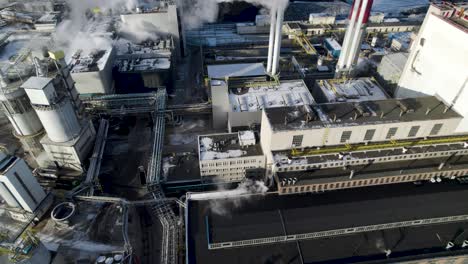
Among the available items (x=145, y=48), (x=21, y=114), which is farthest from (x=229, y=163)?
(x=145, y=48)

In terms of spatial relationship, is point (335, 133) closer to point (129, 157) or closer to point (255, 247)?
point (255, 247)

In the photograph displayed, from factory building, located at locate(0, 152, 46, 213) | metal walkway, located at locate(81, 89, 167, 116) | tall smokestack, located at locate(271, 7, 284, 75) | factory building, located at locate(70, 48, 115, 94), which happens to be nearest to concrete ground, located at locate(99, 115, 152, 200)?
metal walkway, located at locate(81, 89, 167, 116)

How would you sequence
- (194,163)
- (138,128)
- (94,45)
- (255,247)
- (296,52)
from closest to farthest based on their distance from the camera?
1. (255,247)
2. (194,163)
3. (138,128)
4. (94,45)
5. (296,52)

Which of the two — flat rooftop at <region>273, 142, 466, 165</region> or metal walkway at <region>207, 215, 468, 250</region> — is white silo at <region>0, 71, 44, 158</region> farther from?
flat rooftop at <region>273, 142, 466, 165</region>

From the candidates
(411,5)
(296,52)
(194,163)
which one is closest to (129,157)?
(194,163)

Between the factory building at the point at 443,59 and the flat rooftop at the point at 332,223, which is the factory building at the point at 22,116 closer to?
the flat rooftop at the point at 332,223

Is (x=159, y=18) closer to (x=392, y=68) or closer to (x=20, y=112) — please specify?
(x=20, y=112)
